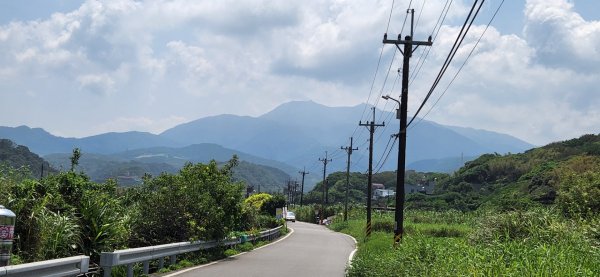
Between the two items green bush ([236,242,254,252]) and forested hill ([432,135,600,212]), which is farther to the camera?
forested hill ([432,135,600,212])

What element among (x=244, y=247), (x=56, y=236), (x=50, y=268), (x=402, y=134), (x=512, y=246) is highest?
(x=402, y=134)

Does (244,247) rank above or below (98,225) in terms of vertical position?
below

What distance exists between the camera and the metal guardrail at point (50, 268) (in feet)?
26.3

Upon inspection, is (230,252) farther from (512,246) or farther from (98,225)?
(512,246)

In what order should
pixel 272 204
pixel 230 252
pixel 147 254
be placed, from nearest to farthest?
1. pixel 147 254
2. pixel 230 252
3. pixel 272 204

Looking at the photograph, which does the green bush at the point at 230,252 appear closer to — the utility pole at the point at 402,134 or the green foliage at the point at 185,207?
the green foliage at the point at 185,207

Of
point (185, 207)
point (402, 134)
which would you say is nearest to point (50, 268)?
point (185, 207)

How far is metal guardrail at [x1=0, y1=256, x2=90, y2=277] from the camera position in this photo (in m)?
8.01

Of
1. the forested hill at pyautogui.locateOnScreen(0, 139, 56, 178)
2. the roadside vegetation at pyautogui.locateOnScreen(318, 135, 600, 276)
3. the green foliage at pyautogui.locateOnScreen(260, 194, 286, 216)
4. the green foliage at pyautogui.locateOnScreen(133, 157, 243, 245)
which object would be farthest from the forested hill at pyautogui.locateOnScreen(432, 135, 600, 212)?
the forested hill at pyautogui.locateOnScreen(0, 139, 56, 178)

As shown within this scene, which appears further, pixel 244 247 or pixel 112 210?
pixel 244 247

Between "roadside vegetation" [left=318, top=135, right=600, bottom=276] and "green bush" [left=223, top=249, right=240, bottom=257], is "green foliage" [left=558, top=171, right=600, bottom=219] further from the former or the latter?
"green bush" [left=223, top=249, right=240, bottom=257]

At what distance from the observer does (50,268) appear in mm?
9102

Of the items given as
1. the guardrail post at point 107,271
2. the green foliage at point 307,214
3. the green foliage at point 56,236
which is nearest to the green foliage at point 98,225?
the green foliage at point 56,236

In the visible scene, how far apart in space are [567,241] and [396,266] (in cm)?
342
